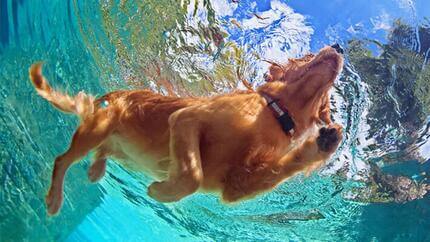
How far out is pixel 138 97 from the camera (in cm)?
487

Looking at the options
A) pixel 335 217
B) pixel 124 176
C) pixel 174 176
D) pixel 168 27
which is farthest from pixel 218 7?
pixel 124 176

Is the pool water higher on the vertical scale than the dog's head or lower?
lower

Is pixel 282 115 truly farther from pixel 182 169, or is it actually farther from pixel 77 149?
pixel 77 149

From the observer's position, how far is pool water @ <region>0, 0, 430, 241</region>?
546 centimetres

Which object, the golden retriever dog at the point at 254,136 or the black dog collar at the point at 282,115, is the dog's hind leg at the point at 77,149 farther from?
the black dog collar at the point at 282,115

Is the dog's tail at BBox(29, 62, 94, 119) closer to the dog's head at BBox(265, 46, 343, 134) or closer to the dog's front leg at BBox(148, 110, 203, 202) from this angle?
the dog's front leg at BBox(148, 110, 203, 202)

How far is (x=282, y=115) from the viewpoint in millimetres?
3590

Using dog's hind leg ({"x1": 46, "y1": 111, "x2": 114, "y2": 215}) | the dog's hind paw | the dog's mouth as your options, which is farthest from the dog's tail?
the dog's mouth

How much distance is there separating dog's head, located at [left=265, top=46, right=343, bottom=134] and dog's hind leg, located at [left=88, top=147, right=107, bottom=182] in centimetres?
221

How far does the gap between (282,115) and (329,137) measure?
399 millimetres

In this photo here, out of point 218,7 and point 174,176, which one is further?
point 218,7

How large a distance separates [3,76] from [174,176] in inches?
217

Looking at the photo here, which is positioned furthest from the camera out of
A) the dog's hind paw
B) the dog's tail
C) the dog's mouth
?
the dog's hind paw

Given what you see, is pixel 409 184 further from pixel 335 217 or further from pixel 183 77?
pixel 183 77
